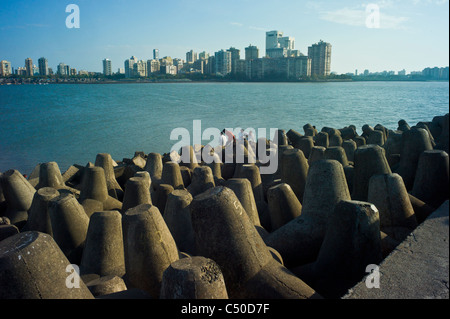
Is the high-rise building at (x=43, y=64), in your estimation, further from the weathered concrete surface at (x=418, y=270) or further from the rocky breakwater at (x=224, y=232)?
the weathered concrete surface at (x=418, y=270)

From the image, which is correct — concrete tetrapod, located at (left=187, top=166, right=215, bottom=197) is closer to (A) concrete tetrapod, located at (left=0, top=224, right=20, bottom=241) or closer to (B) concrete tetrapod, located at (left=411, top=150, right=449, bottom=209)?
(A) concrete tetrapod, located at (left=0, top=224, right=20, bottom=241)

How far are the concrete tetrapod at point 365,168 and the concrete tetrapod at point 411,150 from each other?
0.81m

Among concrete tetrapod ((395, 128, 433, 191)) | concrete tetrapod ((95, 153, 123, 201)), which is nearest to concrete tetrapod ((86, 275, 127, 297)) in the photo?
concrete tetrapod ((95, 153, 123, 201))

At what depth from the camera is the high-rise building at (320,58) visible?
304 feet

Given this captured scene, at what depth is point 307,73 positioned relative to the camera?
101000mm

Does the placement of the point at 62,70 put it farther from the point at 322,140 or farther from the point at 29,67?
the point at 322,140

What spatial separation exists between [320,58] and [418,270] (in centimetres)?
9968

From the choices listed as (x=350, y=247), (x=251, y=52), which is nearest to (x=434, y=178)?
(x=350, y=247)

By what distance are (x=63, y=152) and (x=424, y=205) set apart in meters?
16.9

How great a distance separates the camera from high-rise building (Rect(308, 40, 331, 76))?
92.6 m

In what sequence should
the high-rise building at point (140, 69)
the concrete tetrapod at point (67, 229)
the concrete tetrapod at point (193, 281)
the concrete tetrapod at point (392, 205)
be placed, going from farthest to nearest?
the high-rise building at point (140, 69) → the concrete tetrapod at point (67, 229) → the concrete tetrapod at point (392, 205) → the concrete tetrapod at point (193, 281)

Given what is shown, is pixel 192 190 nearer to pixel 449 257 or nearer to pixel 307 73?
pixel 449 257

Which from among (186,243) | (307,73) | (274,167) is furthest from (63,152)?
(307,73)

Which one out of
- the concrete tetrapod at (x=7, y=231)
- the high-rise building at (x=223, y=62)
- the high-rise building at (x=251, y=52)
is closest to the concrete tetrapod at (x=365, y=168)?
the concrete tetrapod at (x=7, y=231)
